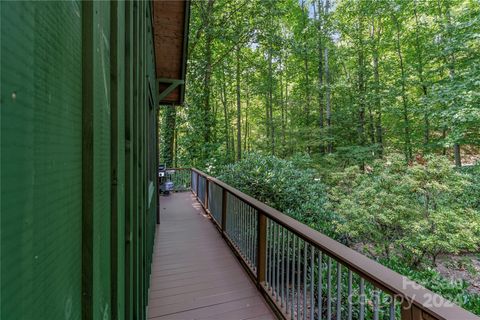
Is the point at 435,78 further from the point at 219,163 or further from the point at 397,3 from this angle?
the point at 219,163

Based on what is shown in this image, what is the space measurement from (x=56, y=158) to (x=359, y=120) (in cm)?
1444

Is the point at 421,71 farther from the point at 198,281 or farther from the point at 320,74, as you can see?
the point at 198,281

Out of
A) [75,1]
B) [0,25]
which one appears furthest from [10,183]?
[75,1]

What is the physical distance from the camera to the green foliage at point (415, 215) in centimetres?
472

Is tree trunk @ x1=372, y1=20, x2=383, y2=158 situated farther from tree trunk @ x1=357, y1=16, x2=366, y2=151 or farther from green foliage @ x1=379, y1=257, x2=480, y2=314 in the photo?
green foliage @ x1=379, y1=257, x2=480, y2=314

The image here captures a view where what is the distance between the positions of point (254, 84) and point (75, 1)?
49.7 feet

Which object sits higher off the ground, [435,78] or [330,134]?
[435,78]

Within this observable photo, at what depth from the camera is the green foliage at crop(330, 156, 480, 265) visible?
186 inches

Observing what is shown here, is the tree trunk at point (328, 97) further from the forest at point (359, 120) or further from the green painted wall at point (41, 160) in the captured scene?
the green painted wall at point (41, 160)

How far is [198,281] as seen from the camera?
312cm

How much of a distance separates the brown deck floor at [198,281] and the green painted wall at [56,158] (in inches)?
80.2

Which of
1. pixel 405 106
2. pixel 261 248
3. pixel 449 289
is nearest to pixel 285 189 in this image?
pixel 261 248

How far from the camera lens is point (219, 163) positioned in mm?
10141

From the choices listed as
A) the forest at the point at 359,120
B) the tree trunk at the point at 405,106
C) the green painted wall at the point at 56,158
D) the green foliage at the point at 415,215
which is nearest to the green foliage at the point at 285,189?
the forest at the point at 359,120
